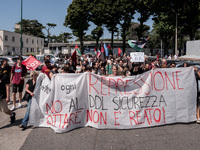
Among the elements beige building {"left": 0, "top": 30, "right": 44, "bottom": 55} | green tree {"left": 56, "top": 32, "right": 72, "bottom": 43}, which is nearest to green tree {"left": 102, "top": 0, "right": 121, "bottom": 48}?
beige building {"left": 0, "top": 30, "right": 44, "bottom": 55}

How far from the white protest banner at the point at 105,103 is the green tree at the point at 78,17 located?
46086 millimetres

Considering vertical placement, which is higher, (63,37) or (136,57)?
(63,37)

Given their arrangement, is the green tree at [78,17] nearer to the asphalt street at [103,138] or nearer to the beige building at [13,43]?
the beige building at [13,43]

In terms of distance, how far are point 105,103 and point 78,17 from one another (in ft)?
157

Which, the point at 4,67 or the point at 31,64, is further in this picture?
the point at 31,64

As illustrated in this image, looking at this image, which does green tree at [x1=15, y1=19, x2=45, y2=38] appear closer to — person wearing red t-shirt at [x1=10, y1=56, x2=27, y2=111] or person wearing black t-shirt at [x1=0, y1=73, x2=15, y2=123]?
person wearing red t-shirt at [x1=10, y1=56, x2=27, y2=111]

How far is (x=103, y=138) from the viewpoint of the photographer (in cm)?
448

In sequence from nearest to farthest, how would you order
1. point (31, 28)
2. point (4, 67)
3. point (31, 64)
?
point (4, 67) → point (31, 64) → point (31, 28)

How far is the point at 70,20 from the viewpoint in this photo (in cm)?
5109

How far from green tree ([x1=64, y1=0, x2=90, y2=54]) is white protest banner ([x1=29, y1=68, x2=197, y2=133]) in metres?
46.1

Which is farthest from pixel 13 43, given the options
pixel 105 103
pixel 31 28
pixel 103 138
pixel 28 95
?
pixel 103 138

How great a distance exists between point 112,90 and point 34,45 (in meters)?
61.7

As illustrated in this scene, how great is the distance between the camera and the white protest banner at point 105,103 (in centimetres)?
509

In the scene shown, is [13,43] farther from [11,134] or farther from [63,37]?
[11,134]
